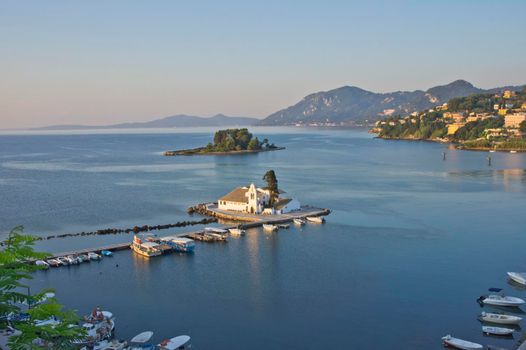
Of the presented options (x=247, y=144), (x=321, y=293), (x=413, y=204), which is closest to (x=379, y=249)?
(x=321, y=293)

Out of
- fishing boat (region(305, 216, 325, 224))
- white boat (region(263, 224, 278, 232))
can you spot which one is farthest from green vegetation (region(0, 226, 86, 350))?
fishing boat (region(305, 216, 325, 224))

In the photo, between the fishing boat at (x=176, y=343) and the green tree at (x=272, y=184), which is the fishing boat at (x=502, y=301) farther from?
the green tree at (x=272, y=184)

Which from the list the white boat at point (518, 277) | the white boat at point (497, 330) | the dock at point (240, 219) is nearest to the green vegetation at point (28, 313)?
the white boat at point (497, 330)

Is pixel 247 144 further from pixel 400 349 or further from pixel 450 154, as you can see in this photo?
pixel 400 349

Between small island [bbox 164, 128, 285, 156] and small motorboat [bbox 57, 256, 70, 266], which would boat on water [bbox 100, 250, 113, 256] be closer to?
small motorboat [bbox 57, 256, 70, 266]

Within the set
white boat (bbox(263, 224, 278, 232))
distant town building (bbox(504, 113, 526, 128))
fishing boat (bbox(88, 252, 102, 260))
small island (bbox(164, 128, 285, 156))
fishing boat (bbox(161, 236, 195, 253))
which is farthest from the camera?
distant town building (bbox(504, 113, 526, 128))
